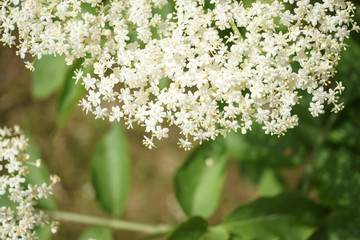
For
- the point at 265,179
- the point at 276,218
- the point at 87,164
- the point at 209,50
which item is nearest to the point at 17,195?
the point at 209,50

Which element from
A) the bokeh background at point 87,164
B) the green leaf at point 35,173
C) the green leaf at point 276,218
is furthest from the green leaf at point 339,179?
the green leaf at point 35,173

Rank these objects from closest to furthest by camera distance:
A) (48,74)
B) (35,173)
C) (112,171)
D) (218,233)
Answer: (218,233)
(35,173)
(112,171)
(48,74)

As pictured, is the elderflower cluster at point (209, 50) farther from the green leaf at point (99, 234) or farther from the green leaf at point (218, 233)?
the green leaf at point (99, 234)

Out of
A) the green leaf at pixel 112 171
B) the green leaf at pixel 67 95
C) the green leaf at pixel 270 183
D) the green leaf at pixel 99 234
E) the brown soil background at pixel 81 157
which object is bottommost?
the green leaf at pixel 99 234

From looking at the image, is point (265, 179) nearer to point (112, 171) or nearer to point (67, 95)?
point (112, 171)

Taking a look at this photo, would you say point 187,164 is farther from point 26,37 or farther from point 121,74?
point 26,37

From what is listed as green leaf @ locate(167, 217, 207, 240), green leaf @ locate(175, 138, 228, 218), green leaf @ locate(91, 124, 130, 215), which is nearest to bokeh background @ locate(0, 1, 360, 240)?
green leaf @ locate(175, 138, 228, 218)
